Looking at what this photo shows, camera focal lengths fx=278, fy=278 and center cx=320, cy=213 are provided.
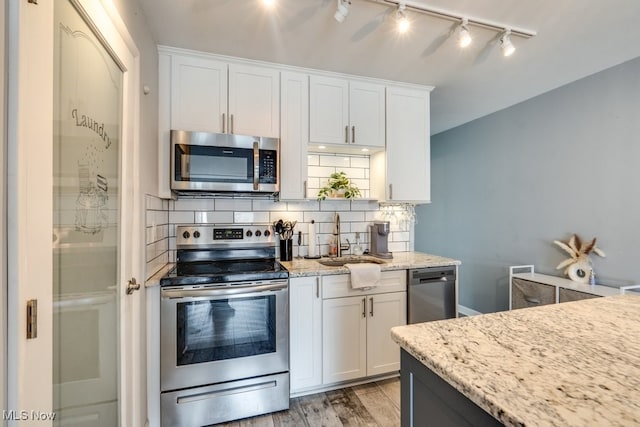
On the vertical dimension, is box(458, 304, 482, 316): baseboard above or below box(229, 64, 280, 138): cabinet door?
below

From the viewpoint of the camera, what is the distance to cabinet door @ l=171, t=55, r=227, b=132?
6.73 feet

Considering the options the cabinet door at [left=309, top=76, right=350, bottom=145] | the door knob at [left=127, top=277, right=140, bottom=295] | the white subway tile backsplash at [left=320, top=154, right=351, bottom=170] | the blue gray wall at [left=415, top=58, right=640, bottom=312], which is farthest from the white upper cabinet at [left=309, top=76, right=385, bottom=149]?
the blue gray wall at [left=415, top=58, right=640, bottom=312]

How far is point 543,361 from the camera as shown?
0.73 m

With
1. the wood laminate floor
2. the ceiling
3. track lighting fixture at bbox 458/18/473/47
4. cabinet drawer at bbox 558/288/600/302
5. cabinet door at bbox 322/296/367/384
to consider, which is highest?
the ceiling

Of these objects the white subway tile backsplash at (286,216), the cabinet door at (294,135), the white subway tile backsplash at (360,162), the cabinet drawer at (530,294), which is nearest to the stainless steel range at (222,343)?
the white subway tile backsplash at (286,216)

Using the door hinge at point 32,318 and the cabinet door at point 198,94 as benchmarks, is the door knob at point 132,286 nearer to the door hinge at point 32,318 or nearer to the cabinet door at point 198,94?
the door hinge at point 32,318

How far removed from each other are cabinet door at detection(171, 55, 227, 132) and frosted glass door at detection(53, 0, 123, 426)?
73 cm

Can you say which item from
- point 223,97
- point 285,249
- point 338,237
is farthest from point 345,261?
point 223,97

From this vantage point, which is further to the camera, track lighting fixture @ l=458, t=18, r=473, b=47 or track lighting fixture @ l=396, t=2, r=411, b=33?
track lighting fixture @ l=458, t=18, r=473, b=47

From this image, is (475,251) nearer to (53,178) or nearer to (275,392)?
(275,392)

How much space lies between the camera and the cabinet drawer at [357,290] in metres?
2.04

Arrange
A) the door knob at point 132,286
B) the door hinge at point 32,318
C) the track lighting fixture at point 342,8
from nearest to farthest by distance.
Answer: the door hinge at point 32,318
the door knob at point 132,286
the track lighting fixture at point 342,8

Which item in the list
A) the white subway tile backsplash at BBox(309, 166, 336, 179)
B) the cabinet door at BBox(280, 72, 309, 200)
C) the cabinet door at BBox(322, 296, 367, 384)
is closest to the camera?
the cabinet door at BBox(322, 296, 367, 384)

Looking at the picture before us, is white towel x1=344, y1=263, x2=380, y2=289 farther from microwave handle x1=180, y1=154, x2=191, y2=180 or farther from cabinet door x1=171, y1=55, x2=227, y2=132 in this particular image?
cabinet door x1=171, y1=55, x2=227, y2=132
